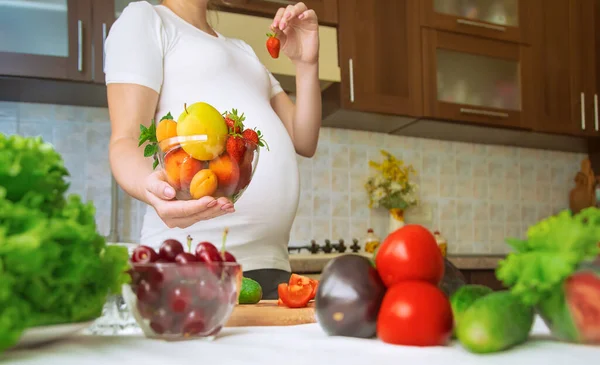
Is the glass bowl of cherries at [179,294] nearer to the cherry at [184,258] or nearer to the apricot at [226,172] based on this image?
the cherry at [184,258]

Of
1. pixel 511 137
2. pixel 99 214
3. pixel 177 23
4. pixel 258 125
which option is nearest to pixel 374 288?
pixel 258 125

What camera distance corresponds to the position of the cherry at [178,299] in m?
0.55

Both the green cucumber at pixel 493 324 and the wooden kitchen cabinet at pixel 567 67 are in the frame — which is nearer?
the green cucumber at pixel 493 324

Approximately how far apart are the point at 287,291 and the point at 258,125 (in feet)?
1.45

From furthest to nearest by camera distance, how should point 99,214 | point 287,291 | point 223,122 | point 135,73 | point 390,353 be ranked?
point 99,214 → point 135,73 → point 287,291 → point 223,122 → point 390,353

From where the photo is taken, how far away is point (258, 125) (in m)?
1.25

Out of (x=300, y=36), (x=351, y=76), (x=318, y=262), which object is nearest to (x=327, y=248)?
(x=318, y=262)

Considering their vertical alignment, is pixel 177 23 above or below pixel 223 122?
above

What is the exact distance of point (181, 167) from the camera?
0.80 metres

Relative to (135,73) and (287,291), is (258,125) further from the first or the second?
(287,291)

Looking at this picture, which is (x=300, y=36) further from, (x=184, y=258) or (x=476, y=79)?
(x=476, y=79)

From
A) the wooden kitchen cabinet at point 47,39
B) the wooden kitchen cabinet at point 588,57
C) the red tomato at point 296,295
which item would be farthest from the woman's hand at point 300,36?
the wooden kitchen cabinet at point 588,57

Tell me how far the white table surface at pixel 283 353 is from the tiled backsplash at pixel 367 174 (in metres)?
1.99

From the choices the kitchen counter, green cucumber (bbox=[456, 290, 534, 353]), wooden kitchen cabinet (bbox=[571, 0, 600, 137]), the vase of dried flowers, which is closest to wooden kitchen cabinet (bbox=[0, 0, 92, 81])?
the kitchen counter
